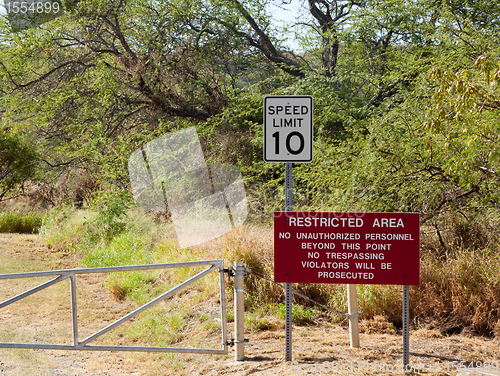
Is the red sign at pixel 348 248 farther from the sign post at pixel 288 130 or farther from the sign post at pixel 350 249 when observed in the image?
the sign post at pixel 288 130

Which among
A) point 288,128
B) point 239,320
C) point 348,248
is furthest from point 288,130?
point 239,320

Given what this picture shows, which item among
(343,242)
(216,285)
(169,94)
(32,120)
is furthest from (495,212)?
(32,120)

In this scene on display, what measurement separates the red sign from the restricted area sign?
63 centimetres

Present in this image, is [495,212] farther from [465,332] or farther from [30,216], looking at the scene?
[30,216]

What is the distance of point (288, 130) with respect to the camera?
195 inches

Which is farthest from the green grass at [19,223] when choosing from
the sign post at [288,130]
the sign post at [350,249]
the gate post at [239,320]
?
the sign post at [350,249]

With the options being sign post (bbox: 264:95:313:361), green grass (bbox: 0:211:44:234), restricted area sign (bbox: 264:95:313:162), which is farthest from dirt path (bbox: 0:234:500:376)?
green grass (bbox: 0:211:44:234)

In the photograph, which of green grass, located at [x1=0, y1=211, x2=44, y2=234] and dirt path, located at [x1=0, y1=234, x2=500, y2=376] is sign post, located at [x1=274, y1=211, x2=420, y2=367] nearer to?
dirt path, located at [x1=0, y1=234, x2=500, y2=376]

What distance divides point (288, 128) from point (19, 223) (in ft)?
53.1

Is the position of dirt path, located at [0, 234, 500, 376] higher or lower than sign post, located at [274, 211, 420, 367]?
lower

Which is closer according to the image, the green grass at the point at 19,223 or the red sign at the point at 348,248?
the red sign at the point at 348,248

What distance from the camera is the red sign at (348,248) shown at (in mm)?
4664

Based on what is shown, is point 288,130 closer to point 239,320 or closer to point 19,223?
point 239,320

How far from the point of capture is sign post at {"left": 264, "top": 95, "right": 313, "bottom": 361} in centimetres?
491
